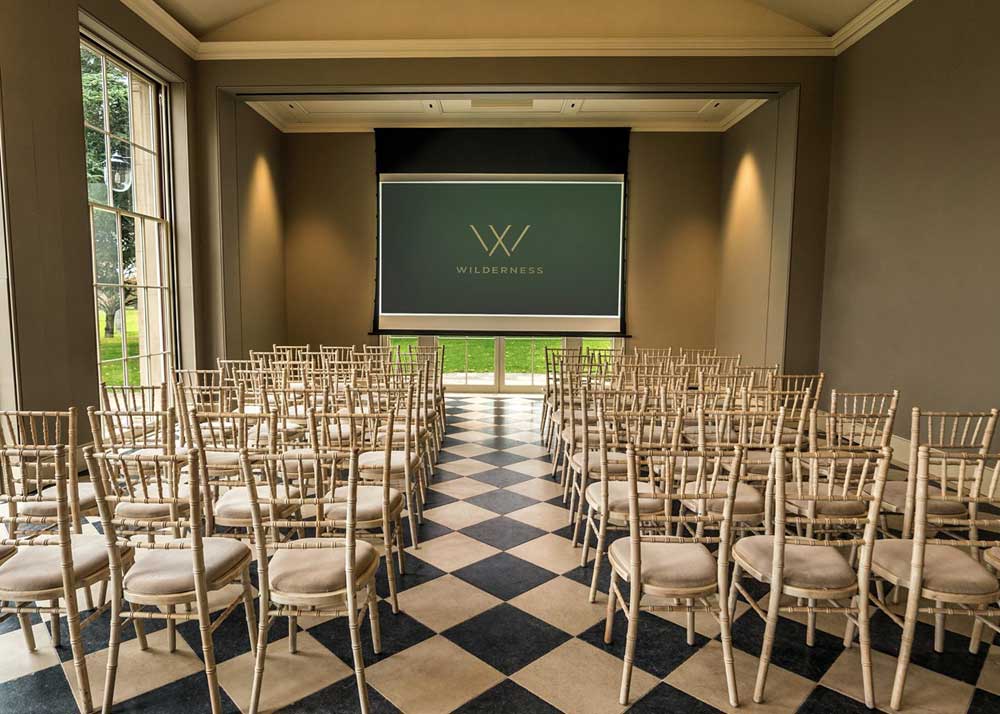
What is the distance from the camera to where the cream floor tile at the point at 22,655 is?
93.1 inches

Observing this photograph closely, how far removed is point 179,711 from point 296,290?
7.89m

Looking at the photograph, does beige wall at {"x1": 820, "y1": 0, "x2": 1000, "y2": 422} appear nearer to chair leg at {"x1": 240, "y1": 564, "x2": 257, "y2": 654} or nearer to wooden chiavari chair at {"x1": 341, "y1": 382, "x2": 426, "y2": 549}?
wooden chiavari chair at {"x1": 341, "y1": 382, "x2": 426, "y2": 549}

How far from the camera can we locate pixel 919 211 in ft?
17.1

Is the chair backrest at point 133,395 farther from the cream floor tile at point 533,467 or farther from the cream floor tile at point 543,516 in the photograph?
the cream floor tile at point 533,467

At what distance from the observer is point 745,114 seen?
8180mm

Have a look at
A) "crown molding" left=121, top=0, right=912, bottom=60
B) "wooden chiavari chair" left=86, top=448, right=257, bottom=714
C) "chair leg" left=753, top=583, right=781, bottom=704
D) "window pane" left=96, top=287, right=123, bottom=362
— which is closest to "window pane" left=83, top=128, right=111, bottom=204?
"window pane" left=96, top=287, right=123, bottom=362

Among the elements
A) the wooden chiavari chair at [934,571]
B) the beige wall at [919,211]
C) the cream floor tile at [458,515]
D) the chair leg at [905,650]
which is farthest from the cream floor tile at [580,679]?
the beige wall at [919,211]

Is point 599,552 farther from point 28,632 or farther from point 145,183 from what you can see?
point 145,183

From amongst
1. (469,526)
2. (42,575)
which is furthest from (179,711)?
(469,526)

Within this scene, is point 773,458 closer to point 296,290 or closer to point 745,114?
point 745,114

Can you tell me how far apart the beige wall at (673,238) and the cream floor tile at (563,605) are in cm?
663

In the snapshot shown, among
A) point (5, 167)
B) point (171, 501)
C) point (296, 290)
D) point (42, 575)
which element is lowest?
point (42, 575)

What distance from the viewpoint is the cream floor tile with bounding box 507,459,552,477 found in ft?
16.8

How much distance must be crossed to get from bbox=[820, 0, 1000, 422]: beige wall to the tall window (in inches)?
282
